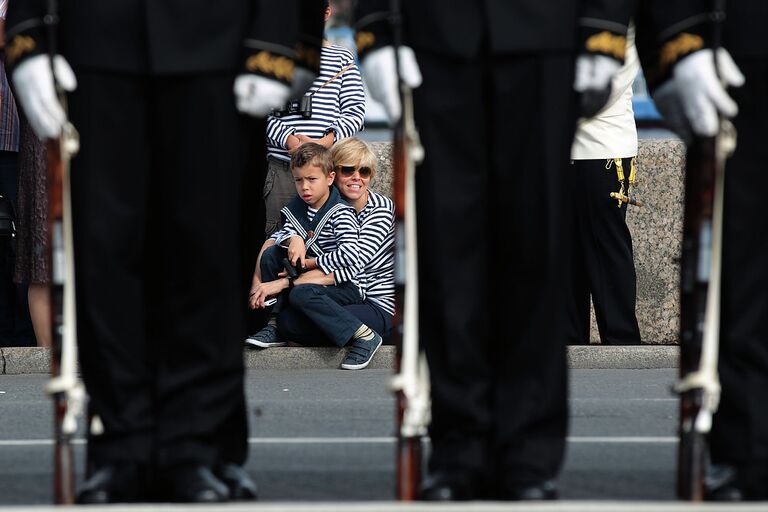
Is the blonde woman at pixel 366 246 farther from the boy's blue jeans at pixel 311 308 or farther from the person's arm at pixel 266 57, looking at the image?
the person's arm at pixel 266 57

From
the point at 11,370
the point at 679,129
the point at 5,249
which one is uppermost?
the point at 679,129

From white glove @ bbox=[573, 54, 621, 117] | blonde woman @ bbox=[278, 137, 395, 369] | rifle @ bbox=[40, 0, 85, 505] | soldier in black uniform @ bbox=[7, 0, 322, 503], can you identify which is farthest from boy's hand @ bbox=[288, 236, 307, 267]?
white glove @ bbox=[573, 54, 621, 117]

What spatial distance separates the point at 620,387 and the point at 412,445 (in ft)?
11.8

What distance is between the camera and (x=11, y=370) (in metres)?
8.50

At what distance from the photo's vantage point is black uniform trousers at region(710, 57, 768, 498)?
425 centimetres

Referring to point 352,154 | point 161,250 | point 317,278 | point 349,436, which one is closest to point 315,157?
point 352,154

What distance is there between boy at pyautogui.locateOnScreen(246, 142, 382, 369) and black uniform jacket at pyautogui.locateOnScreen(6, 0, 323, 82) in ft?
13.9

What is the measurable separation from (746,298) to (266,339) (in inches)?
181

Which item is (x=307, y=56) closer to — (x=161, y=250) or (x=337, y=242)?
(x=161, y=250)

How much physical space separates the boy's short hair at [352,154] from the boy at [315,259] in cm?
6

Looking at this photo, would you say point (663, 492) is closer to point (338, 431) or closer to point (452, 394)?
point (452, 394)

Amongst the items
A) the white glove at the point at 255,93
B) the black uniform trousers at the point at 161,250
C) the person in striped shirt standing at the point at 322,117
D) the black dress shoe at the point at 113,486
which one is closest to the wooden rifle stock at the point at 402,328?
the white glove at the point at 255,93

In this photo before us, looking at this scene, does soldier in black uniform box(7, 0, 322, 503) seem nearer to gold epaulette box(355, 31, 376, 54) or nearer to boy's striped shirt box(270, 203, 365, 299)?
gold epaulette box(355, 31, 376, 54)

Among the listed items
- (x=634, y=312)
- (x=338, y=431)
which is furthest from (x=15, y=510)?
(x=634, y=312)
